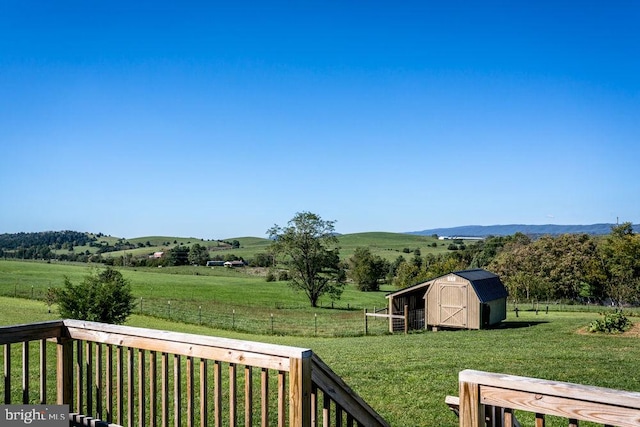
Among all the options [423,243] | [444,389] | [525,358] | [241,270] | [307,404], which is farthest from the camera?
[423,243]

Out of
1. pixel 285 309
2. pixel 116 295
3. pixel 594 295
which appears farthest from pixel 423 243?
pixel 116 295

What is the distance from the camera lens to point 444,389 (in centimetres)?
1014

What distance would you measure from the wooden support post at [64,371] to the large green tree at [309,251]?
48907 millimetres

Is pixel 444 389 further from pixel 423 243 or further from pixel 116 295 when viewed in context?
pixel 423 243

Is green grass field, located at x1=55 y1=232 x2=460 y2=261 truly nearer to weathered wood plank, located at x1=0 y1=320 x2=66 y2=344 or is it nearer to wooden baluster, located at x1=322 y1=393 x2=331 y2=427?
weathered wood plank, located at x1=0 y1=320 x2=66 y2=344

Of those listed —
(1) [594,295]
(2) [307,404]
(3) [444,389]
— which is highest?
(2) [307,404]

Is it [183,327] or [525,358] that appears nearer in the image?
[525,358]

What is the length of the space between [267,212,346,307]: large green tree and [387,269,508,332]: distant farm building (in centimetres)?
2126

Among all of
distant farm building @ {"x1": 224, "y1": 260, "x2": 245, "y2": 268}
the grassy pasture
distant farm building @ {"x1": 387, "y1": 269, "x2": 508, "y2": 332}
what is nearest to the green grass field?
distant farm building @ {"x1": 224, "y1": 260, "x2": 245, "y2": 268}

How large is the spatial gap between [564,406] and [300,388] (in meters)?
1.66

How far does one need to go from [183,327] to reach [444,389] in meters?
20.6

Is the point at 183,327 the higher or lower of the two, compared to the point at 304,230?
lower

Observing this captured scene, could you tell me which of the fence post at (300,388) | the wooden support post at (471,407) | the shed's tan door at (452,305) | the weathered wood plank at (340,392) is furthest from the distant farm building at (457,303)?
the wooden support post at (471,407)

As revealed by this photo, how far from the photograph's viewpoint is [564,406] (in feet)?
8.83
